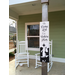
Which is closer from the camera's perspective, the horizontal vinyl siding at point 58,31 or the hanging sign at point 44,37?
the hanging sign at point 44,37

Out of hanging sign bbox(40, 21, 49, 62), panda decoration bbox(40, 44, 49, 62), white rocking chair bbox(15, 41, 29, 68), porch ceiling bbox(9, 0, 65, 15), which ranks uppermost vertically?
porch ceiling bbox(9, 0, 65, 15)

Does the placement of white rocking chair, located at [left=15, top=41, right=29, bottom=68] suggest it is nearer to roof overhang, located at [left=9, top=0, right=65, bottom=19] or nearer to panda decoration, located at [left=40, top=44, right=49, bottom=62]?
panda decoration, located at [left=40, top=44, right=49, bottom=62]

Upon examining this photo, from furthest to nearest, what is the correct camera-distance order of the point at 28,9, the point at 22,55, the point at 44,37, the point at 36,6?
the point at 28,9
the point at 22,55
the point at 36,6
the point at 44,37

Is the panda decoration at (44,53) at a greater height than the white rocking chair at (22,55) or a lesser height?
greater

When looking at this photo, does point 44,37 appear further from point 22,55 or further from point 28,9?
point 28,9

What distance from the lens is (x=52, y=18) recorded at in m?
3.46

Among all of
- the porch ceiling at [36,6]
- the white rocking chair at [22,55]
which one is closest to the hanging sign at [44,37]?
the porch ceiling at [36,6]

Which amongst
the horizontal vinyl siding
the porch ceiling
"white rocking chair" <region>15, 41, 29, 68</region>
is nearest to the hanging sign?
the porch ceiling

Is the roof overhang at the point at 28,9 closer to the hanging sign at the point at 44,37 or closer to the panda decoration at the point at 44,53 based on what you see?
the hanging sign at the point at 44,37

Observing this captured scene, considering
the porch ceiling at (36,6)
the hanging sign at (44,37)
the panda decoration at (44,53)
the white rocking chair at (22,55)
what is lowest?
the white rocking chair at (22,55)

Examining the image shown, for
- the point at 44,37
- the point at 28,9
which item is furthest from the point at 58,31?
the point at 44,37
